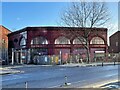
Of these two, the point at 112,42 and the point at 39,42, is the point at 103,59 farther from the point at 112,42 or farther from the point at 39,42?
the point at 112,42

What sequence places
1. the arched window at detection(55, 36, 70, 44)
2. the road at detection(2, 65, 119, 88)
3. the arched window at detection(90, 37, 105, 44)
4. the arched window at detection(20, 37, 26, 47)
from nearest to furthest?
1. the road at detection(2, 65, 119, 88)
2. the arched window at detection(55, 36, 70, 44)
3. the arched window at detection(20, 37, 26, 47)
4. the arched window at detection(90, 37, 105, 44)

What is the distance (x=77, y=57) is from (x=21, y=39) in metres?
19.9

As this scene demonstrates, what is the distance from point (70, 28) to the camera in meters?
59.9

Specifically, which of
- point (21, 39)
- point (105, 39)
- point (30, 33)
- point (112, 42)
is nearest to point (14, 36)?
point (21, 39)

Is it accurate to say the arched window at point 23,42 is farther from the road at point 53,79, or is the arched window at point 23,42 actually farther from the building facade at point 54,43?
the road at point 53,79

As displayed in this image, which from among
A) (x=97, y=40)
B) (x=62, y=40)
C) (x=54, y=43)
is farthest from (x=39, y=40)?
(x=97, y=40)

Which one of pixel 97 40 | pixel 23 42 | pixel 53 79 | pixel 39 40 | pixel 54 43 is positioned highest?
pixel 97 40

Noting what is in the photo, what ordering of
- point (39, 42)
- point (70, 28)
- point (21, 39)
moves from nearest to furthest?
point (70, 28) → point (39, 42) → point (21, 39)

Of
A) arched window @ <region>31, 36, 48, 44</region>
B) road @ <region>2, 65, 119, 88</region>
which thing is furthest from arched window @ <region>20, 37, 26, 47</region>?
road @ <region>2, 65, 119, 88</region>

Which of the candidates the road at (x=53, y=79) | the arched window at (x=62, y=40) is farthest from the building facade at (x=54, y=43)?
the road at (x=53, y=79)

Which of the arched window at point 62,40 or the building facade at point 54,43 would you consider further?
the arched window at point 62,40

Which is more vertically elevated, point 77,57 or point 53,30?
point 53,30

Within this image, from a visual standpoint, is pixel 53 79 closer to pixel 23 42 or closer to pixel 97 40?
pixel 23 42

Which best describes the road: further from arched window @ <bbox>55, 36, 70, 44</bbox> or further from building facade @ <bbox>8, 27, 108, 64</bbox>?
arched window @ <bbox>55, 36, 70, 44</bbox>
